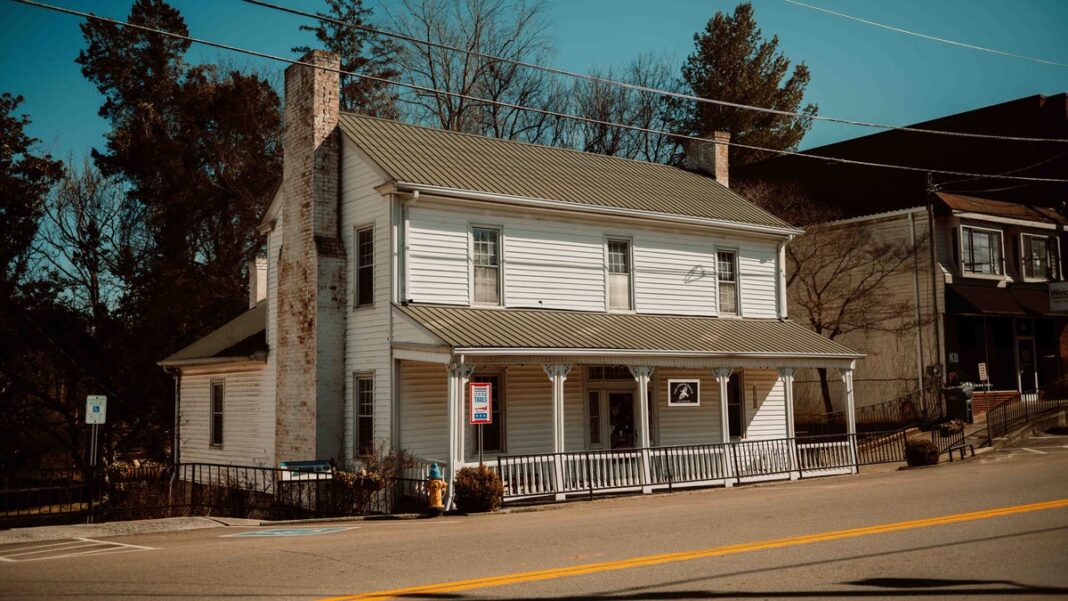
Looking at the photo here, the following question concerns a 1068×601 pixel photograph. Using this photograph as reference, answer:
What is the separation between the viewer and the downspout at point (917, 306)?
112 feet

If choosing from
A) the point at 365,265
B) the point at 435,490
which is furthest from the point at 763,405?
the point at 435,490

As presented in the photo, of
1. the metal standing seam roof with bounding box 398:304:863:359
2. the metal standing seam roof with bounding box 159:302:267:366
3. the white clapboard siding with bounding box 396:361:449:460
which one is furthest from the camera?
the metal standing seam roof with bounding box 159:302:267:366

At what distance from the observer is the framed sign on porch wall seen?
23906 mm

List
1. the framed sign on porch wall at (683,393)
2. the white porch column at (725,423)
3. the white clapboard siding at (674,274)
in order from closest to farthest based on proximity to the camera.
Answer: the white porch column at (725,423) → the framed sign on porch wall at (683,393) → the white clapboard siding at (674,274)

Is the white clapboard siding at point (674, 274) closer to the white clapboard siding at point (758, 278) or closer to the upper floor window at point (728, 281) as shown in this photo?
the upper floor window at point (728, 281)

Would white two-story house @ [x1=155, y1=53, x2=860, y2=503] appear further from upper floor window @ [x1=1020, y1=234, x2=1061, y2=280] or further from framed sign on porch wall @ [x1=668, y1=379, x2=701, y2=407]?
upper floor window @ [x1=1020, y1=234, x2=1061, y2=280]

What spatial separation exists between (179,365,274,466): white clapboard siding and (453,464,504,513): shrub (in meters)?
7.95

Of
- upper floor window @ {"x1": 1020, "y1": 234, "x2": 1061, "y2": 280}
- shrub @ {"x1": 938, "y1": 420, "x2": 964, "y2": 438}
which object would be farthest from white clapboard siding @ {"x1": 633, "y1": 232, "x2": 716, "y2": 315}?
upper floor window @ {"x1": 1020, "y1": 234, "x2": 1061, "y2": 280}

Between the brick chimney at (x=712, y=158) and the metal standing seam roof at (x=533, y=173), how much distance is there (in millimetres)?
1440

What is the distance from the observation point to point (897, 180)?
127ft

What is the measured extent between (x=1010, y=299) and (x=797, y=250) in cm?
790

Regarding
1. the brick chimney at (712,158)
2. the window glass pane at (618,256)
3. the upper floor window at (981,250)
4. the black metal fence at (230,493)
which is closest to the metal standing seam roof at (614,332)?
the window glass pane at (618,256)

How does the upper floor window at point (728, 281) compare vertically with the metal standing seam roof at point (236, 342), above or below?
above

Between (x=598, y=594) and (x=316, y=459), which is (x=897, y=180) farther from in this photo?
(x=598, y=594)
